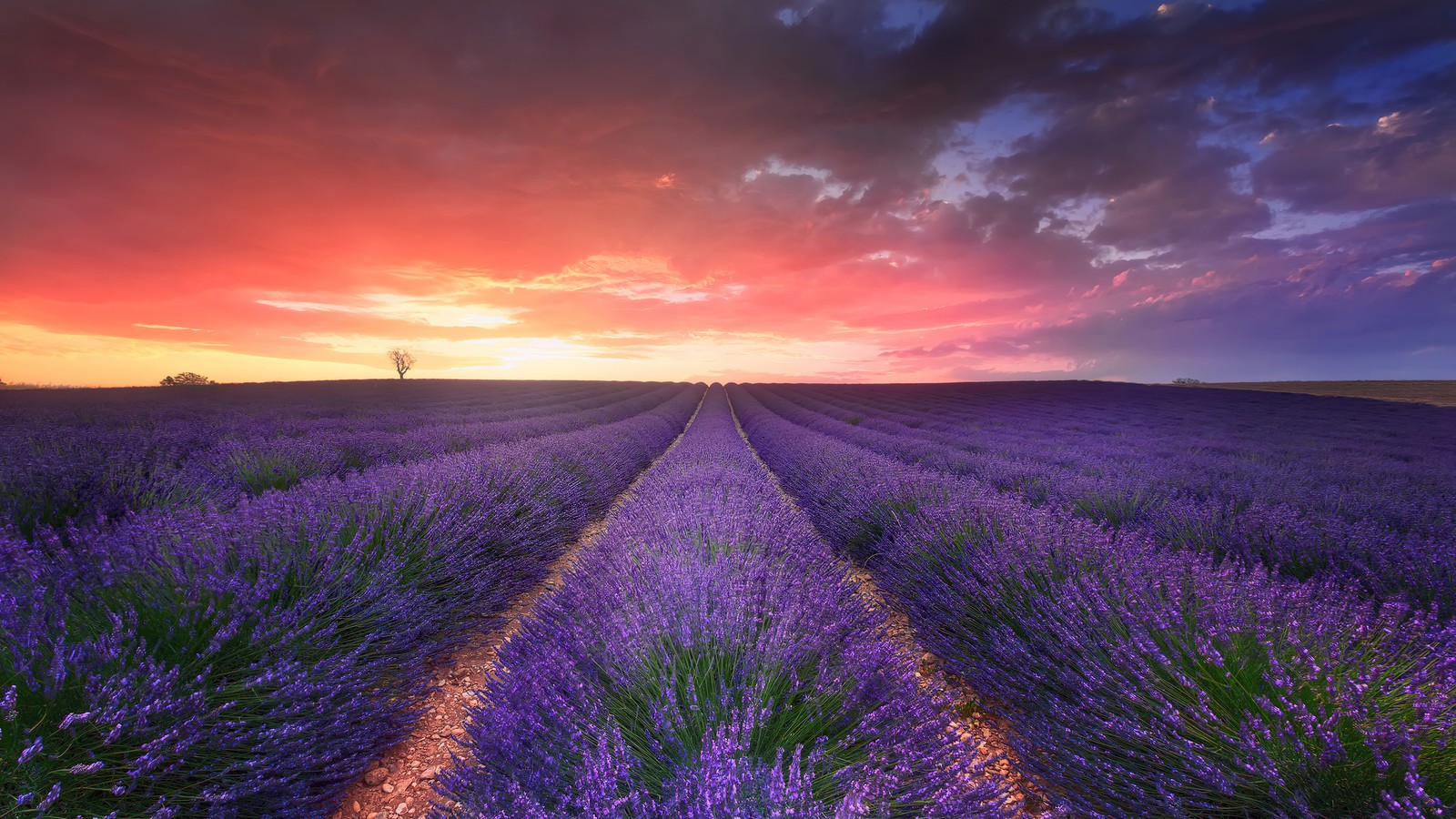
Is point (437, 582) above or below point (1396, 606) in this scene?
below

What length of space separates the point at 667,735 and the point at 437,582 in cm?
210

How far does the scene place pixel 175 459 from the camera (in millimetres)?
5156

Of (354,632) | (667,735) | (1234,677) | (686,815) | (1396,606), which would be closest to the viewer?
(686,815)

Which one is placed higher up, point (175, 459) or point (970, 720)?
point (175, 459)

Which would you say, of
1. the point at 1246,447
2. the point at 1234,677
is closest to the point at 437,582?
the point at 1234,677

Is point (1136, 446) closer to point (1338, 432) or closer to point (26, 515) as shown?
point (1338, 432)

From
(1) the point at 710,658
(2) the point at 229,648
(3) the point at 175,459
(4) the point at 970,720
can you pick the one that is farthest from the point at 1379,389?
(3) the point at 175,459

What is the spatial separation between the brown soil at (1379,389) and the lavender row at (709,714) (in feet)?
106

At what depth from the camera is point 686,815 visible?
1.10 meters

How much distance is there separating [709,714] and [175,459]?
6.77 m

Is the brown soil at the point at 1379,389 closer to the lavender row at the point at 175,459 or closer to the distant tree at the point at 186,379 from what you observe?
the lavender row at the point at 175,459

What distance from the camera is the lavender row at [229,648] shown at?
4.21 feet

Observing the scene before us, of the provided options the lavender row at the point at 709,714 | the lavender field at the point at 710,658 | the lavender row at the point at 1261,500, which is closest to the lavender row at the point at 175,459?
the lavender field at the point at 710,658

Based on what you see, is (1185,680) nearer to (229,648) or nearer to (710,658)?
(710,658)
